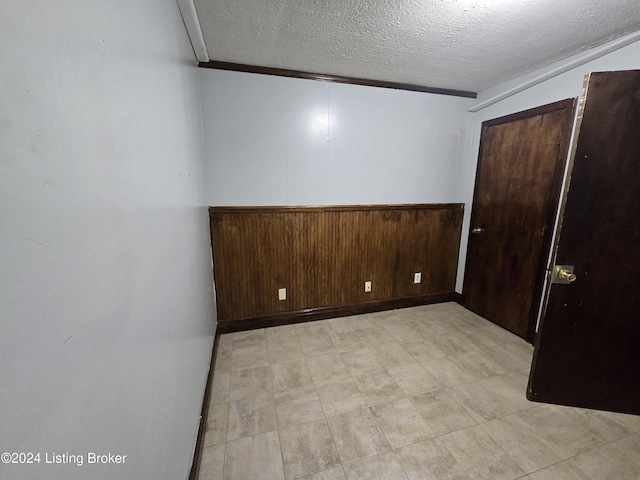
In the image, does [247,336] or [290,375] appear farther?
[247,336]

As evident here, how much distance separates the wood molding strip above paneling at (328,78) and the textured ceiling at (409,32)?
44 mm

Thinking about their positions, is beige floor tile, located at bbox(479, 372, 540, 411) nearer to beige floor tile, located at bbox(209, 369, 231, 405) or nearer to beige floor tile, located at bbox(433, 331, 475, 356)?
beige floor tile, located at bbox(433, 331, 475, 356)

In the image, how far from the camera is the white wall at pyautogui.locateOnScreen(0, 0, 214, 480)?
0.33 metres

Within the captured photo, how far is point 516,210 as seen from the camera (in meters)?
2.39

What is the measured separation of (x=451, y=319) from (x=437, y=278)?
1.70ft

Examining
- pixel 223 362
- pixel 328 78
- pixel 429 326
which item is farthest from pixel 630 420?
pixel 328 78

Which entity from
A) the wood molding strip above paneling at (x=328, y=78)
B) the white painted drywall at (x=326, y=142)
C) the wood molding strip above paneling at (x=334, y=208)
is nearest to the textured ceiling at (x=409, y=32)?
the wood molding strip above paneling at (x=328, y=78)

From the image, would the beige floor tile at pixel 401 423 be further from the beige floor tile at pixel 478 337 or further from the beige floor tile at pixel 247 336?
the beige floor tile at pixel 247 336

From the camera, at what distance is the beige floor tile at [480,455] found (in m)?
1.26

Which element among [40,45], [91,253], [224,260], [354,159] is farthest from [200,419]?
[354,159]

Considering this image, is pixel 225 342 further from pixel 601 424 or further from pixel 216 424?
pixel 601 424

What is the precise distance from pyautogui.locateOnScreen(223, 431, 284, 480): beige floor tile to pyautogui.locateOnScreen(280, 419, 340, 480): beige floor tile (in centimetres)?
4

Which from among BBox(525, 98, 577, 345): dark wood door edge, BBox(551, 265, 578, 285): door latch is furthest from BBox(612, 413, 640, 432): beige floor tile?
BBox(551, 265, 578, 285): door latch

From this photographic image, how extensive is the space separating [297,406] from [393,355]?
36.9 inches
